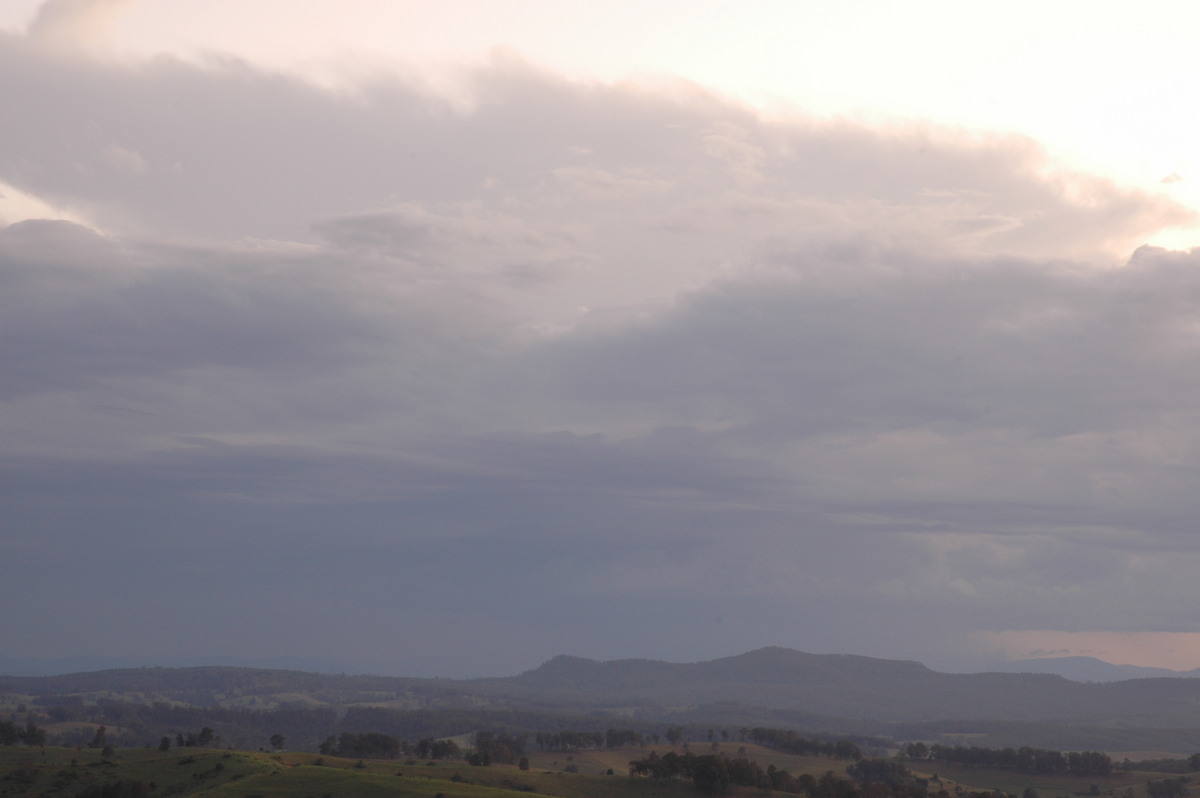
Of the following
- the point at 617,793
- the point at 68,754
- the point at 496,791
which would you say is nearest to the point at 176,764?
the point at 68,754

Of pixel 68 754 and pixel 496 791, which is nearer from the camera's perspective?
pixel 496 791

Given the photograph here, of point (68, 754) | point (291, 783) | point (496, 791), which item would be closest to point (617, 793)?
point (496, 791)

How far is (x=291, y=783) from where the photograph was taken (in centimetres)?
14850

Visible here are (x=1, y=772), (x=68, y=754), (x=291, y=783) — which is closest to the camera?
(x=291, y=783)

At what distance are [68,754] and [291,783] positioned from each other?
76.1 m

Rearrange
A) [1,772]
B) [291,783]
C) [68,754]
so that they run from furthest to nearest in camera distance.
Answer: [68,754]
[1,772]
[291,783]

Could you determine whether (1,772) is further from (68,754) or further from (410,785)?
(410,785)

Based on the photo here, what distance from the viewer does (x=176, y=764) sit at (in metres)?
172

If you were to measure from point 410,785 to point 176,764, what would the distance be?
163 ft

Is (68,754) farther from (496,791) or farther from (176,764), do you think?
(496,791)

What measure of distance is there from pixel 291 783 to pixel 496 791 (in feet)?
97.8

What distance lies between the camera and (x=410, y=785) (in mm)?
148625

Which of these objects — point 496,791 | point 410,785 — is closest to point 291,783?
point 410,785

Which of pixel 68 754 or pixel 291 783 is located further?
pixel 68 754
